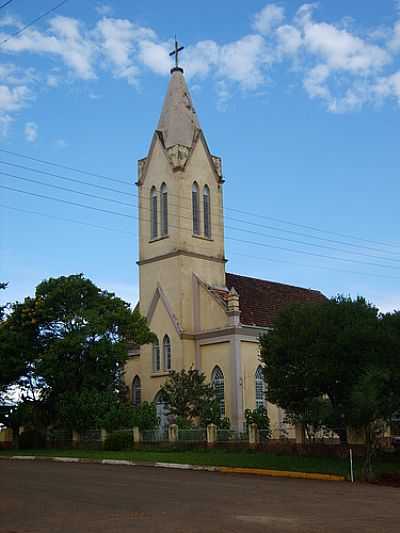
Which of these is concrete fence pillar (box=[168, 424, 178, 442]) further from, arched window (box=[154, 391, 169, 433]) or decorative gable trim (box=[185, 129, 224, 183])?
decorative gable trim (box=[185, 129, 224, 183])

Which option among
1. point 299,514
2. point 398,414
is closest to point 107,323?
point 398,414

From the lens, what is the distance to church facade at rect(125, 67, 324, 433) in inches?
1762

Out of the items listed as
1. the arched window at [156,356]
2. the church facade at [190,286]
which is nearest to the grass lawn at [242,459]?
A: the church facade at [190,286]

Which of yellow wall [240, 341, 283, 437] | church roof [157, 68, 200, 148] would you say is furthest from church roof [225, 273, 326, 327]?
church roof [157, 68, 200, 148]

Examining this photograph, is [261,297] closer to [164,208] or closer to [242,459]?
[164,208]

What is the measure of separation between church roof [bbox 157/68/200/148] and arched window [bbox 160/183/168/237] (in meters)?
3.00

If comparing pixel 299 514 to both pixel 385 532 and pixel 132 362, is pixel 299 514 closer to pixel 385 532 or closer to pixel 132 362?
pixel 385 532

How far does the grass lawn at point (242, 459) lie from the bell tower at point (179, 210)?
12.6m

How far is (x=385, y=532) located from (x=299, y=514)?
229cm

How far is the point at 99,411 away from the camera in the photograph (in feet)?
128

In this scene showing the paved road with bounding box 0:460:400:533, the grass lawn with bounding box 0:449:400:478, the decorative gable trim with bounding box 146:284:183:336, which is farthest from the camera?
the decorative gable trim with bounding box 146:284:183:336

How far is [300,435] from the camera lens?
3166cm

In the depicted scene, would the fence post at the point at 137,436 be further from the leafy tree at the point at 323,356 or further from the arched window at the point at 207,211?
the arched window at the point at 207,211

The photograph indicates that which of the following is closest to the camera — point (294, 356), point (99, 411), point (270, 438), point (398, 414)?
point (398, 414)
